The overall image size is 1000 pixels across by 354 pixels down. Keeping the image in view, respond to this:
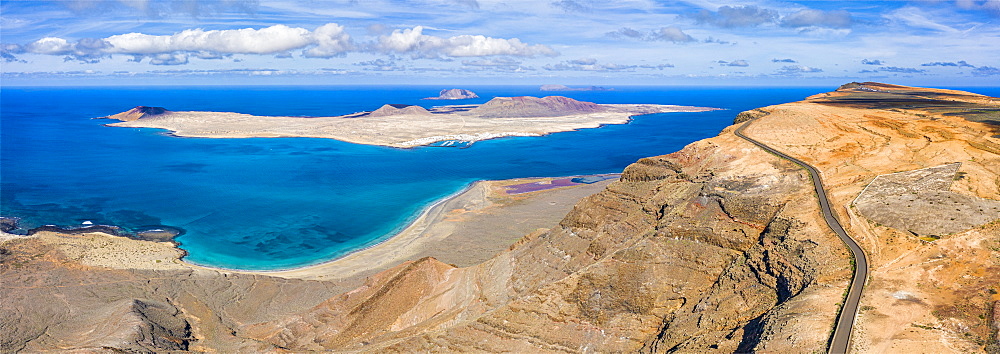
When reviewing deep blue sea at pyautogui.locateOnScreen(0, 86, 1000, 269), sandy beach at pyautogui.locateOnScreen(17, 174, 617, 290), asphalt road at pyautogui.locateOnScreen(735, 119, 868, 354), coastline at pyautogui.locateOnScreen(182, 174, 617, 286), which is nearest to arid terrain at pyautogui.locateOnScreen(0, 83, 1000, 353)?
asphalt road at pyautogui.locateOnScreen(735, 119, 868, 354)

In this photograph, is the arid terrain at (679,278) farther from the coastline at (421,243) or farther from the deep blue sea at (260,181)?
the deep blue sea at (260,181)

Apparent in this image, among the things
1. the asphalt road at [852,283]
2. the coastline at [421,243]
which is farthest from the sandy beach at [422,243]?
the asphalt road at [852,283]

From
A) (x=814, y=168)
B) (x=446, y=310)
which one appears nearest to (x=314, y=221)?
(x=446, y=310)

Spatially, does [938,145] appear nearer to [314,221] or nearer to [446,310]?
[446,310]

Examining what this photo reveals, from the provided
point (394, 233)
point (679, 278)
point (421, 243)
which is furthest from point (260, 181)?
point (679, 278)

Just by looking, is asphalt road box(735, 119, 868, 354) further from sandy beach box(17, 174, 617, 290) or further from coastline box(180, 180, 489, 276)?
coastline box(180, 180, 489, 276)

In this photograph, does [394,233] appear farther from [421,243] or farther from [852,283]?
[852,283]
